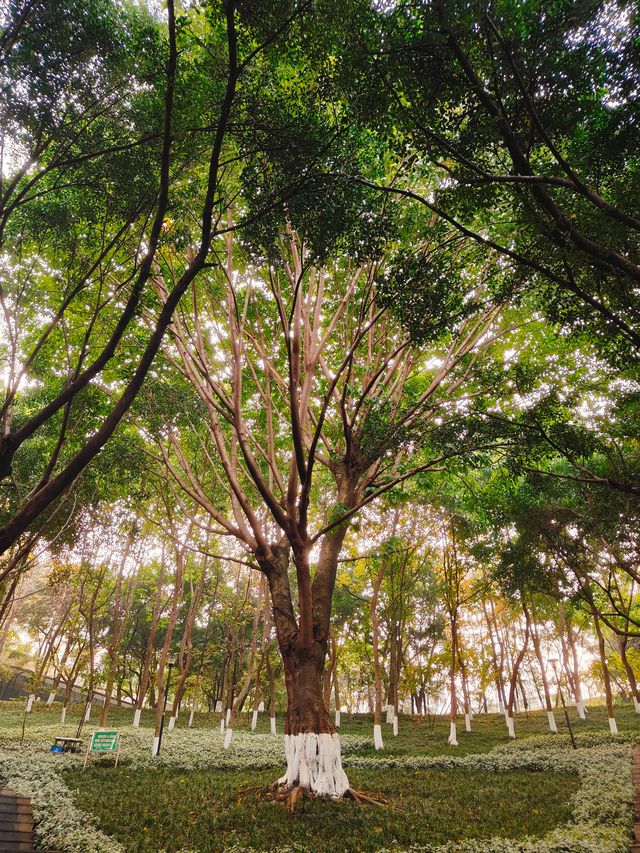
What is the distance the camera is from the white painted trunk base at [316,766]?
324 inches

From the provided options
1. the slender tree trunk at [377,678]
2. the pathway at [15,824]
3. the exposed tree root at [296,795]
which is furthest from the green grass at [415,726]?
the pathway at [15,824]

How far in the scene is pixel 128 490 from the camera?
14078mm

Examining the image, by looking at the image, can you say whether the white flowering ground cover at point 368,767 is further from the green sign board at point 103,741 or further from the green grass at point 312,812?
the green sign board at point 103,741

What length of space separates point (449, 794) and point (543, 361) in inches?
403

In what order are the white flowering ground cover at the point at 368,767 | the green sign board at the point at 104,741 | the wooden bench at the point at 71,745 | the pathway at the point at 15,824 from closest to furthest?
the white flowering ground cover at the point at 368,767 → the pathway at the point at 15,824 → the green sign board at the point at 104,741 → the wooden bench at the point at 71,745

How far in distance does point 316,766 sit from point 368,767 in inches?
236

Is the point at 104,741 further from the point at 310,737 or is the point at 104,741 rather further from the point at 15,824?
the point at 310,737

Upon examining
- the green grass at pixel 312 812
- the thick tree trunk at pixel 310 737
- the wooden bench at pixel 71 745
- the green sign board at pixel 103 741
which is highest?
the thick tree trunk at pixel 310 737

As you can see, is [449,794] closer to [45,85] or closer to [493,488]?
[493,488]

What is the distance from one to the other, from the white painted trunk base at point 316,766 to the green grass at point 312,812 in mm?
403

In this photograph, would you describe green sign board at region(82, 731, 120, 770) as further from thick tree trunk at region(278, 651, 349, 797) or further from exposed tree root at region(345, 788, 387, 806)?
exposed tree root at region(345, 788, 387, 806)

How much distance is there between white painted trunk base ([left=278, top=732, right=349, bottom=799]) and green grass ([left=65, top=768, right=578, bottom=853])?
0.40m

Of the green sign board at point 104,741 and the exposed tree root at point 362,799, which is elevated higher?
the green sign board at point 104,741

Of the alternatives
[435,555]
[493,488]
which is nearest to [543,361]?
[493,488]
